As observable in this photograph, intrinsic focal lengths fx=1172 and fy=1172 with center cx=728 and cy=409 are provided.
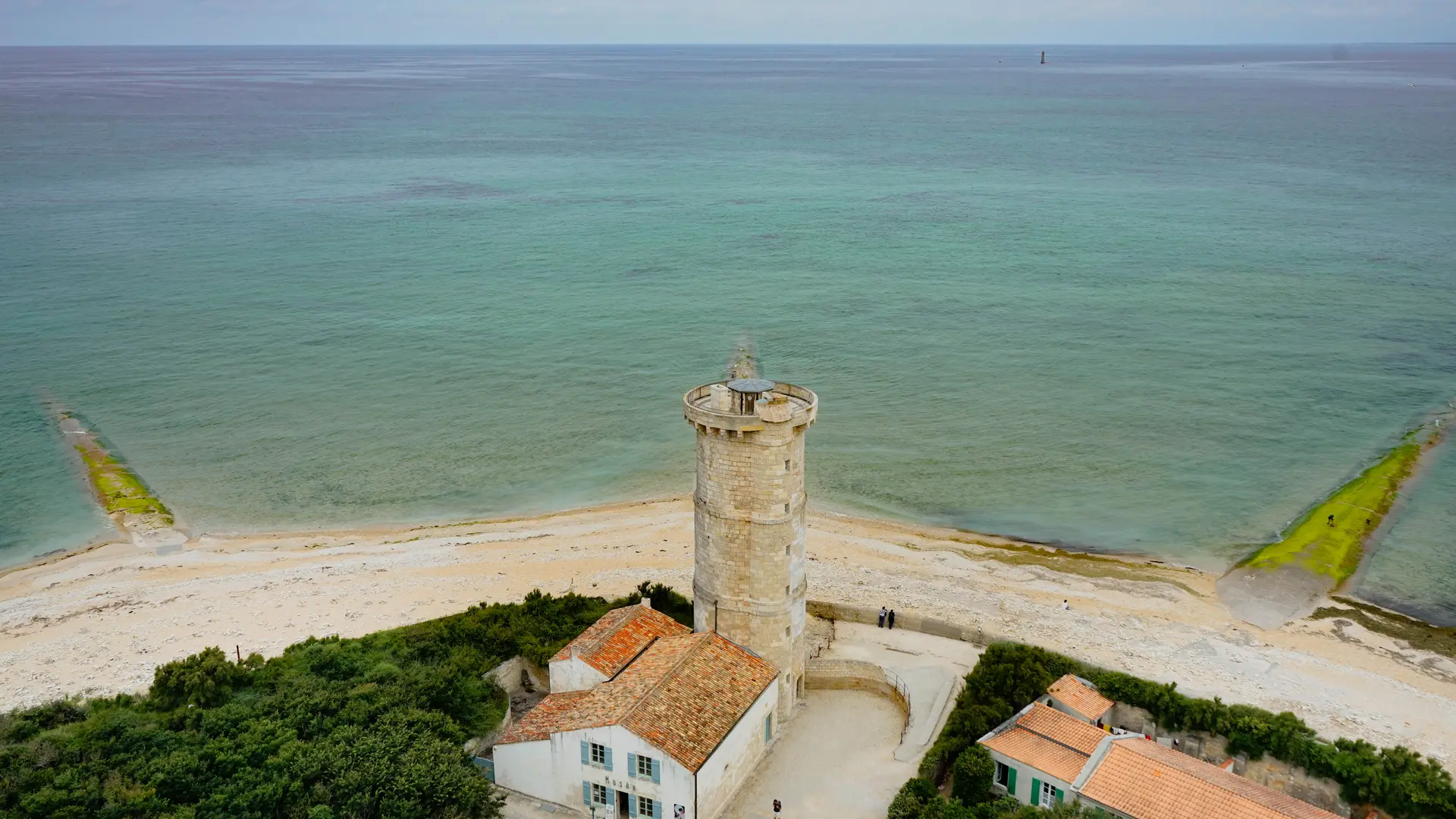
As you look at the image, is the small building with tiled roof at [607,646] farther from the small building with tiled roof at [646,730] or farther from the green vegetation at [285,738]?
the green vegetation at [285,738]

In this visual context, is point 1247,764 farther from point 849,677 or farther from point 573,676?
point 573,676

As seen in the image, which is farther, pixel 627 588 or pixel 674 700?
pixel 627 588

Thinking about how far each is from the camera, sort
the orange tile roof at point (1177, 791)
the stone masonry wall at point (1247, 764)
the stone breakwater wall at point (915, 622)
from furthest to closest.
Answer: the stone breakwater wall at point (915, 622)
the stone masonry wall at point (1247, 764)
the orange tile roof at point (1177, 791)

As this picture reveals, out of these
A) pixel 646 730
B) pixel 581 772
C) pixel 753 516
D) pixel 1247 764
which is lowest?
pixel 1247 764

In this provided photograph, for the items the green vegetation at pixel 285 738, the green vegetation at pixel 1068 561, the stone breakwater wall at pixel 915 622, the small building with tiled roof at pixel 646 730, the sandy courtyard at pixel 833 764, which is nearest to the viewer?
the green vegetation at pixel 285 738

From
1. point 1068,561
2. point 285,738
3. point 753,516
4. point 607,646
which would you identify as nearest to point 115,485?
point 285,738

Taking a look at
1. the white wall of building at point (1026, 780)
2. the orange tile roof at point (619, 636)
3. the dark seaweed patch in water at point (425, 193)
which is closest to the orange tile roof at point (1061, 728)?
the white wall of building at point (1026, 780)

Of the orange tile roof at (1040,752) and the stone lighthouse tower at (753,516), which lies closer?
the orange tile roof at (1040,752)
